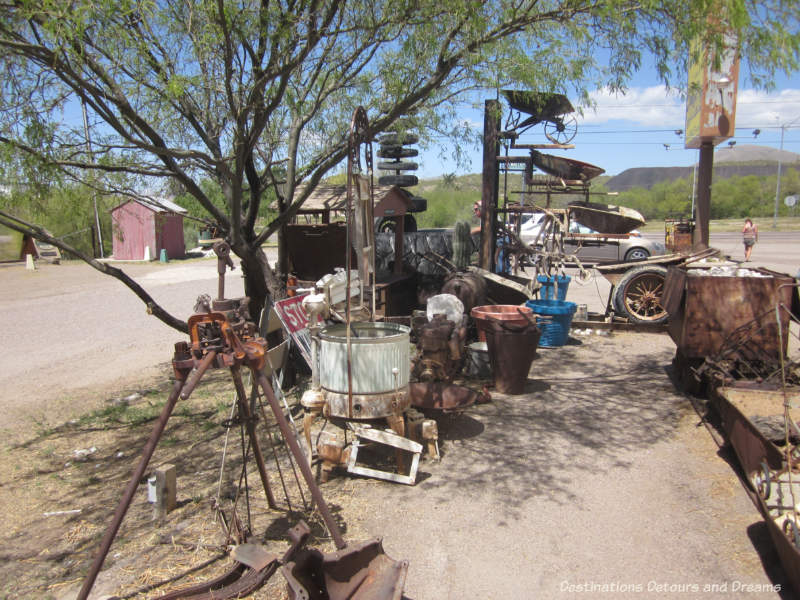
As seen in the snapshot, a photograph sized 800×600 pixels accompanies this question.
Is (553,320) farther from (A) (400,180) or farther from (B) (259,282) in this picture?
(A) (400,180)

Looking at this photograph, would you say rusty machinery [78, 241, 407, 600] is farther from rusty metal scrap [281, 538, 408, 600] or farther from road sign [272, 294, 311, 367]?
road sign [272, 294, 311, 367]

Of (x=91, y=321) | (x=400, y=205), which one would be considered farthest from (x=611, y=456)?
(x=91, y=321)

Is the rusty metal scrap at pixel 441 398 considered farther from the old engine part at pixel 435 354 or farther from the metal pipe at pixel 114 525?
the metal pipe at pixel 114 525

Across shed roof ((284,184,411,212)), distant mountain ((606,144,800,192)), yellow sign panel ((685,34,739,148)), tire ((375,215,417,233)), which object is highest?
distant mountain ((606,144,800,192))

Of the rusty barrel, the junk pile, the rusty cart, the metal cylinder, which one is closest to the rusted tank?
the junk pile

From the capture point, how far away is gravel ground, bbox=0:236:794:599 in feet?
11.1

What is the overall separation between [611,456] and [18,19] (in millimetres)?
6206

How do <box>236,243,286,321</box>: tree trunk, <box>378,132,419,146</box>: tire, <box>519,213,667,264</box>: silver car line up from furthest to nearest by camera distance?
<box>519,213,667,264</box>: silver car
<box>378,132,419,146</box>: tire
<box>236,243,286,321</box>: tree trunk

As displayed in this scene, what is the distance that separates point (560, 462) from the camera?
16.1ft

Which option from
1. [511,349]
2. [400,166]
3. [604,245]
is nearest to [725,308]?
[511,349]

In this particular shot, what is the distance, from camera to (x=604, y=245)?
21.3 m

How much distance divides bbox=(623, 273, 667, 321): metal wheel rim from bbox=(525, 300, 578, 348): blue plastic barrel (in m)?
1.86

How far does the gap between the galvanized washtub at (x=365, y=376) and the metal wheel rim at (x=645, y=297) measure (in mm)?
7076

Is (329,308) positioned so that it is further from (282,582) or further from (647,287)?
(647,287)
